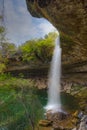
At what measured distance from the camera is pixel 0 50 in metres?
11.8

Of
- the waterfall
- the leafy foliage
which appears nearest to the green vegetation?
the waterfall

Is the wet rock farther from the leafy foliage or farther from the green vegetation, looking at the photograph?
the leafy foliage

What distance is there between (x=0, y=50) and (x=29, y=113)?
3.27 meters

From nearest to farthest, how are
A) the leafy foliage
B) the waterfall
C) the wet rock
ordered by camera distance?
the wet rock
the waterfall
the leafy foliage

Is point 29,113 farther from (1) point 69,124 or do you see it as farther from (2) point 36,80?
(2) point 36,80

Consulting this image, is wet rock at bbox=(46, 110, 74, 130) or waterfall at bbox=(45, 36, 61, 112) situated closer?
wet rock at bbox=(46, 110, 74, 130)

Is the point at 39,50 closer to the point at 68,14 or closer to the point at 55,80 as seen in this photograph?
the point at 55,80

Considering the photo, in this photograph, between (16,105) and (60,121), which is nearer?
(16,105)

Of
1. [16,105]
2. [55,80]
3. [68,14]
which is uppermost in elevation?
[68,14]

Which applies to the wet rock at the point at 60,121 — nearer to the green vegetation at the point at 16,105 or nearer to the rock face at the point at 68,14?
the green vegetation at the point at 16,105

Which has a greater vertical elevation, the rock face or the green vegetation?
the rock face

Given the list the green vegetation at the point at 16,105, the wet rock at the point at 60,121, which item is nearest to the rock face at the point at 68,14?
the green vegetation at the point at 16,105

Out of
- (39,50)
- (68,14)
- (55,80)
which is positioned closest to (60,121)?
(68,14)

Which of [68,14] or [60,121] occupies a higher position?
[68,14]
